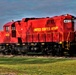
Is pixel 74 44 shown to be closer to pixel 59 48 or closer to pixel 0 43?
pixel 59 48

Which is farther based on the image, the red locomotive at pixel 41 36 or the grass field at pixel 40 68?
the red locomotive at pixel 41 36

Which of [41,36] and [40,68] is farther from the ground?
[41,36]

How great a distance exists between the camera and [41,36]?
3456cm

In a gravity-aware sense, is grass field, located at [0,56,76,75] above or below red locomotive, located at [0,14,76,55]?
below

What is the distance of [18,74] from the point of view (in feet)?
47.6

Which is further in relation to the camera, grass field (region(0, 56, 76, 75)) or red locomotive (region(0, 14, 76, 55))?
red locomotive (region(0, 14, 76, 55))

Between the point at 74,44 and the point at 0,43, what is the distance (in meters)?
12.8

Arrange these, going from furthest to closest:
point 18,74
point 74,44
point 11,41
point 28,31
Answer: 1. point 11,41
2. point 28,31
3. point 74,44
4. point 18,74

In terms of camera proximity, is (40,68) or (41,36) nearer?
(40,68)

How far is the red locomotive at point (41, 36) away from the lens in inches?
1256

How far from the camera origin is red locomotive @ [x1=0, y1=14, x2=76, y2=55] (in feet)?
105

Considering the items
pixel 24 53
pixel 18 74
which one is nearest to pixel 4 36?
pixel 24 53

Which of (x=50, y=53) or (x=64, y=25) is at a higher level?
(x=64, y=25)

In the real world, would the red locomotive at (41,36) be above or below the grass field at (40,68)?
above
